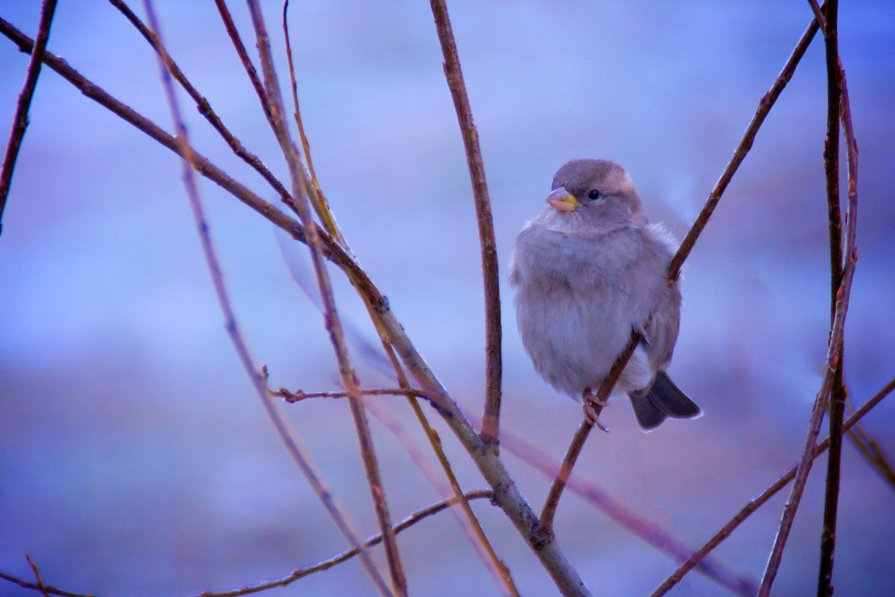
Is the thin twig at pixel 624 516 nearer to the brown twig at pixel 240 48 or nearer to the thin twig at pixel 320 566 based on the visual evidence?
the thin twig at pixel 320 566

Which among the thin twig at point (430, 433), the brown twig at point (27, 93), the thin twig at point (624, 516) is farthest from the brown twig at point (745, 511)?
the brown twig at point (27, 93)

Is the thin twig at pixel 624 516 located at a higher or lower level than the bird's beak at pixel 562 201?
lower

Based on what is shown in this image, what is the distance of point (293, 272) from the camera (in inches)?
40.3

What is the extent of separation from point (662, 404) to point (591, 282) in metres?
0.59

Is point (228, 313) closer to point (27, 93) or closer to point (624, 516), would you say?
point (27, 93)

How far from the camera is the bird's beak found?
7.66ft

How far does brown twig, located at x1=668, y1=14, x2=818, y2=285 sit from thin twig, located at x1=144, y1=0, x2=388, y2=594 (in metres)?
0.75

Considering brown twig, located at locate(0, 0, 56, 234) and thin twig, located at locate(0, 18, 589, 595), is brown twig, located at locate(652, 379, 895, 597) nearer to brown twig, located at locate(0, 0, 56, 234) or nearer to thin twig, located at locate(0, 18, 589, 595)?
thin twig, located at locate(0, 18, 589, 595)

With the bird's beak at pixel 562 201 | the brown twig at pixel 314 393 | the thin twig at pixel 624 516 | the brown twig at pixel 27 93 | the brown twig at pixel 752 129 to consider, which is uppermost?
the bird's beak at pixel 562 201

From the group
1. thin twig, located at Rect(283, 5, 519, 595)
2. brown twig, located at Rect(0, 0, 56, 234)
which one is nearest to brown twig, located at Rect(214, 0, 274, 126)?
thin twig, located at Rect(283, 5, 519, 595)

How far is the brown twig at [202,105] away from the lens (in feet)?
3.00

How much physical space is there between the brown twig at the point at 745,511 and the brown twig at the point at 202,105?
0.69m

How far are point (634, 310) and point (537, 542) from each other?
3.45 feet

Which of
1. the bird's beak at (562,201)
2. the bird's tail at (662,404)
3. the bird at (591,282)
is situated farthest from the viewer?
the bird's tail at (662,404)
